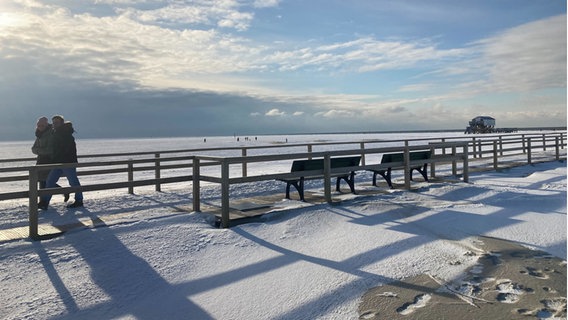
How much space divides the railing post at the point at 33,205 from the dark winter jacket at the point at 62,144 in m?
2.16

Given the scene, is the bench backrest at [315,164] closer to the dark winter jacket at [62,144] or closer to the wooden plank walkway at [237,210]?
the wooden plank walkway at [237,210]

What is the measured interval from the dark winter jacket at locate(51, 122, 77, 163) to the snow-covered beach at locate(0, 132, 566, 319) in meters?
0.86

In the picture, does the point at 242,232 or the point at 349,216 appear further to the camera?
the point at 349,216

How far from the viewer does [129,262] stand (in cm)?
442

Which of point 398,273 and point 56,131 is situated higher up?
point 56,131

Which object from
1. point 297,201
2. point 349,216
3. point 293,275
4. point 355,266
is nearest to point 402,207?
point 349,216

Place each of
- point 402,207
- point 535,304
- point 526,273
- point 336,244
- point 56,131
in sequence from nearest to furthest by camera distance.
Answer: point 535,304, point 526,273, point 336,244, point 402,207, point 56,131

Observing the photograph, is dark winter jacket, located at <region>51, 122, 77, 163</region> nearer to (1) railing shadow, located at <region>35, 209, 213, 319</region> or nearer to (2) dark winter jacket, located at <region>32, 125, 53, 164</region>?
(2) dark winter jacket, located at <region>32, 125, 53, 164</region>

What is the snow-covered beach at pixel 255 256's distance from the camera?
3514 millimetres

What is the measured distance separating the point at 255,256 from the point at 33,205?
2801 mm

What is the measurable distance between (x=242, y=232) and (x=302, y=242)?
84 centimetres

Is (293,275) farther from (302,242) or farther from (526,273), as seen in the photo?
(526,273)

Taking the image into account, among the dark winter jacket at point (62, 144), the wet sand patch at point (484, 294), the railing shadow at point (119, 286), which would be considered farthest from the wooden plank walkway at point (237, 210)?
the wet sand patch at point (484, 294)

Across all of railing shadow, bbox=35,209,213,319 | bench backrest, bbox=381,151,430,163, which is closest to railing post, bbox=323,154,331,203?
bench backrest, bbox=381,151,430,163
